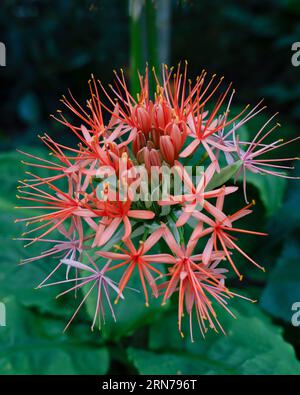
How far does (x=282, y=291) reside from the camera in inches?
43.7

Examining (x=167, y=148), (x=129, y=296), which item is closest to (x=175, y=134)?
(x=167, y=148)

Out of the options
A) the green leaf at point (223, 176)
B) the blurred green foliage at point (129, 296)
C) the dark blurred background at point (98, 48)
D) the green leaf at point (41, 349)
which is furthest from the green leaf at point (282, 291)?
the dark blurred background at point (98, 48)

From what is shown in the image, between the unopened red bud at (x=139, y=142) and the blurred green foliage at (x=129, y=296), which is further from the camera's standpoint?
the blurred green foliage at (x=129, y=296)

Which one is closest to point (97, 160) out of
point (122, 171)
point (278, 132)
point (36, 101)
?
point (122, 171)

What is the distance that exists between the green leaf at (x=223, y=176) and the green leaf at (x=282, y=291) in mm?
487

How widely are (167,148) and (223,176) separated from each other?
3.5 inches

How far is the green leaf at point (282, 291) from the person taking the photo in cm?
110

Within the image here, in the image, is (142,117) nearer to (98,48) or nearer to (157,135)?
(157,135)

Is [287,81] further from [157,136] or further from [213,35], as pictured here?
[157,136]

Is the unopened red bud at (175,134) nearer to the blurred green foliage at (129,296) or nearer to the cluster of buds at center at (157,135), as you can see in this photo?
the cluster of buds at center at (157,135)

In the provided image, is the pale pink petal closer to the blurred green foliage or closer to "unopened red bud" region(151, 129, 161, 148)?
"unopened red bud" region(151, 129, 161, 148)

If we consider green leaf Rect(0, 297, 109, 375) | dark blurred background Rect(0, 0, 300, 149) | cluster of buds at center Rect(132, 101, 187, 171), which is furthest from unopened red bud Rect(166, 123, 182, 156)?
dark blurred background Rect(0, 0, 300, 149)

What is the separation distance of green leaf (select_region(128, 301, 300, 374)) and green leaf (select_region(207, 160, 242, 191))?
386mm

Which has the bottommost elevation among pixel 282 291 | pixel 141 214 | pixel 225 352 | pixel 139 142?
pixel 225 352
